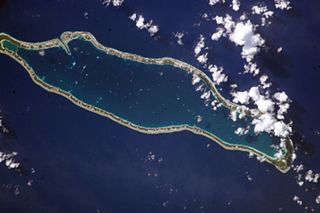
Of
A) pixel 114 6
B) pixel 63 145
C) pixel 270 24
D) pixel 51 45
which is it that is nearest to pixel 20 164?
pixel 63 145

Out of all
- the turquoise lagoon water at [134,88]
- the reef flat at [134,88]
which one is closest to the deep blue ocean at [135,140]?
the reef flat at [134,88]

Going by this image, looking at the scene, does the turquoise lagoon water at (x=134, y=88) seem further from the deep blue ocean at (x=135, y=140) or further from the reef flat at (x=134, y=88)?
the deep blue ocean at (x=135, y=140)

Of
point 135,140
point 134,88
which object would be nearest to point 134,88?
point 134,88

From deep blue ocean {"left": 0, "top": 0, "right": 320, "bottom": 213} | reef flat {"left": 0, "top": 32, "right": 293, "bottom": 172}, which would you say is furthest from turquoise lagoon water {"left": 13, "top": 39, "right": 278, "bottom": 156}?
deep blue ocean {"left": 0, "top": 0, "right": 320, "bottom": 213}

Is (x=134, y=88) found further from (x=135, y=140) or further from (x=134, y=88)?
(x=135, y=140)

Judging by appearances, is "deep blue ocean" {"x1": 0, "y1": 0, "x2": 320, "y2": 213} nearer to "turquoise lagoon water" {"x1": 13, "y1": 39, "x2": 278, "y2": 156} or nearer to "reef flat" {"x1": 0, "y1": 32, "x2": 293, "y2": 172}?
"reef flat" {"x1": 0, "y1": 32, "x2": 293, "y2": 172}
